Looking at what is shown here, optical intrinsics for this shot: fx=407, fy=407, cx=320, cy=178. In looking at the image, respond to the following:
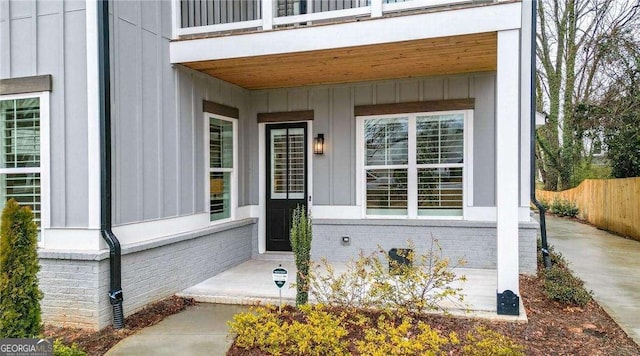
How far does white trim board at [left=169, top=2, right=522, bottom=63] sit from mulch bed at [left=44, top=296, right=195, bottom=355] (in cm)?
299

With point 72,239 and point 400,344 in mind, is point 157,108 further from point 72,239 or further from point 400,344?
point 400,344

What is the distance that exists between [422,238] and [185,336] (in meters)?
3.73

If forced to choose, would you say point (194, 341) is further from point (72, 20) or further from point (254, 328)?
point (72, 20)

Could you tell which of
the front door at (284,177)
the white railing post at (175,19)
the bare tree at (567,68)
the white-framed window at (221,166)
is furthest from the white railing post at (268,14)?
the bare tree at (567,68)

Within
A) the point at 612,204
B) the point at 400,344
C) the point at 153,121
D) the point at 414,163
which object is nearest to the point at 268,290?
the point at 400,344

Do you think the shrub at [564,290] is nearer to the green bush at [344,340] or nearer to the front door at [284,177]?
the green bush at [344,340]

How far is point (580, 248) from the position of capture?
8.80 m

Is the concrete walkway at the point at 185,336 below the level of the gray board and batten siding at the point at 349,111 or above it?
below

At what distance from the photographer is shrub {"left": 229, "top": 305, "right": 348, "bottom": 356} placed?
10.6ft

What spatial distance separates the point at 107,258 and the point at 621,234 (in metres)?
12.1

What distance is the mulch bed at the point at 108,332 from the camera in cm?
364

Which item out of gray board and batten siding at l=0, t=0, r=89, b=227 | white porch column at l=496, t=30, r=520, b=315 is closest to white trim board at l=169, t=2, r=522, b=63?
white porch column at l=496, t=30, r=520, b=315

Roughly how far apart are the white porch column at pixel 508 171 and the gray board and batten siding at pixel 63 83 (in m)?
4.16

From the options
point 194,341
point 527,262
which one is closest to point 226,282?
point 194,341
